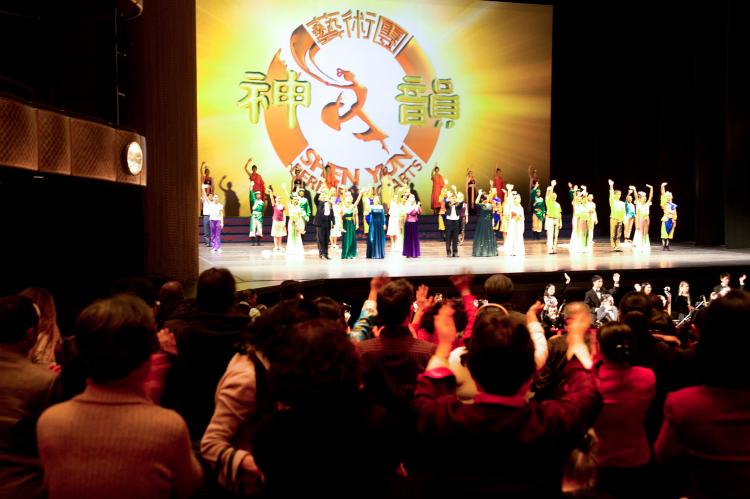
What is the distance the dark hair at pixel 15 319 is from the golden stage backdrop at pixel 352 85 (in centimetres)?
1372

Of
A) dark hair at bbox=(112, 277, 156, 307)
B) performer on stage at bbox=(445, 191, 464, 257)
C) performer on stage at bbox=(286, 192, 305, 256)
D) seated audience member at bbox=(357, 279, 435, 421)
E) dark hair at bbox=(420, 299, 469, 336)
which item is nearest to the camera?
seated audience member at bbox=(357, 279, 435, 421)

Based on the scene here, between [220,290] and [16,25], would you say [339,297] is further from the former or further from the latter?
[220,290]

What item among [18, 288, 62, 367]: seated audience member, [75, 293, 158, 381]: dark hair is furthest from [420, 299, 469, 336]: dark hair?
[75, 293, 158, 381]: dark hair

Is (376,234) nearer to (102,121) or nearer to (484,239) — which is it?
(484,239)

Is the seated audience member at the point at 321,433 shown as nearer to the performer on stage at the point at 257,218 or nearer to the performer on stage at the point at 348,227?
the performer on stage at the point at 348,227

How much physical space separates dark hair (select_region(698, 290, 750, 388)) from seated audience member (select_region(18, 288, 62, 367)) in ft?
6.73

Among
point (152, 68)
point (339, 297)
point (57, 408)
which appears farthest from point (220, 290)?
point (339, 297)

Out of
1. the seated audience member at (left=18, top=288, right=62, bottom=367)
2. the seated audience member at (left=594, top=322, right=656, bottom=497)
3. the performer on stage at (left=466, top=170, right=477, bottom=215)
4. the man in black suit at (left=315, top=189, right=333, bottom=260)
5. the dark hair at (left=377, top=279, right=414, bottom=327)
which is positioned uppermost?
the performer on stage at (left=466, top=170, right=477, bottom=215)

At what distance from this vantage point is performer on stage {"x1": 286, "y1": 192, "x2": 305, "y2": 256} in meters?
12.3

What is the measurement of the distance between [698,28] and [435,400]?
14646 mm

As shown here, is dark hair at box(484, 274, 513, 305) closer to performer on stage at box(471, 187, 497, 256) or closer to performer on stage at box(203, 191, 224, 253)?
performer on stage at box(471, 187, 497, 256)

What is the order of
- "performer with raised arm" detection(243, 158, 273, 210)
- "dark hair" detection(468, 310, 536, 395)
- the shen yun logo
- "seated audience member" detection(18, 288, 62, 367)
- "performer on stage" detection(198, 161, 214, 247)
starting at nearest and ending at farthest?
"dark hair" detection(468, 310, 536, 395)
"seated audience member" detection(18, 288, 62, 367)
"performer on stage" detection(198, 161, 214, 247)
"performer with raised arm" detection(243, 158, 273, 210)
the shen yun logo

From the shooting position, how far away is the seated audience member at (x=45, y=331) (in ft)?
8.61

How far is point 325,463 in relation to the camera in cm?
144
